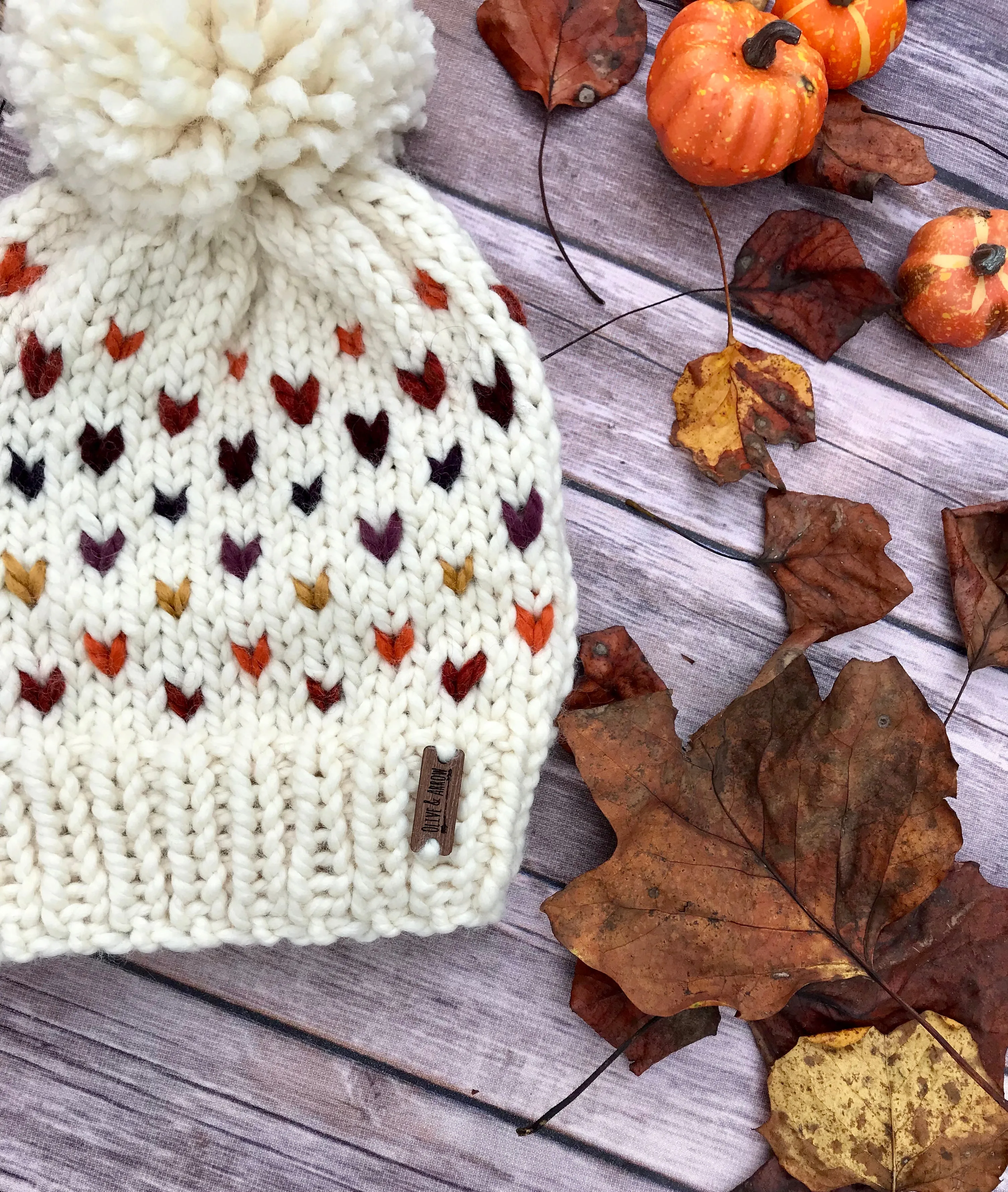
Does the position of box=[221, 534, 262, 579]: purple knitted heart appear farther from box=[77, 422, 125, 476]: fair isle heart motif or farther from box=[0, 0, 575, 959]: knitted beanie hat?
box=[77, 422, 125, 476]: fair isle heart motif

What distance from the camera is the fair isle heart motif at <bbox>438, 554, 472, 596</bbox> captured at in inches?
28.3

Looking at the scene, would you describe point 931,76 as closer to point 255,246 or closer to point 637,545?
point 637,545

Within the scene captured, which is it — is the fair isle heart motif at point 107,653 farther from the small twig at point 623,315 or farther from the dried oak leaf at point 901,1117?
the dried oak leaf at point 901,1117

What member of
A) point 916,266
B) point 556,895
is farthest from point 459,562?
point 916,266

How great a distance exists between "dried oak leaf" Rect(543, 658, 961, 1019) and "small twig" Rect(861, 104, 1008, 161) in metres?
0.50

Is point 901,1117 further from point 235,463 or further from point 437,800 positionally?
point 235,463

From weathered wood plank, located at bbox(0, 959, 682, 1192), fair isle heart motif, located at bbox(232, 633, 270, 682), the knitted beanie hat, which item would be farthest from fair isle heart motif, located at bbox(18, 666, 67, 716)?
weathered wood plank, located at bbox(0, 959, 682, 1192)

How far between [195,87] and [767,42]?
44cm

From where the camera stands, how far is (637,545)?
2.67ft

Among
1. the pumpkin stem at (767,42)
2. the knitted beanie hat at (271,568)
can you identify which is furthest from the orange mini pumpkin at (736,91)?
the knitted beanie hat at (271,568)

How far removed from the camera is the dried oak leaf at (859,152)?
796 millimetres

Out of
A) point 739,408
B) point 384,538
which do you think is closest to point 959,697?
point 739,408

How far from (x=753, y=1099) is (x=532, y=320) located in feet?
2.43

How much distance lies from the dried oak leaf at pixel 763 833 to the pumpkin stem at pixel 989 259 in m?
0.35
